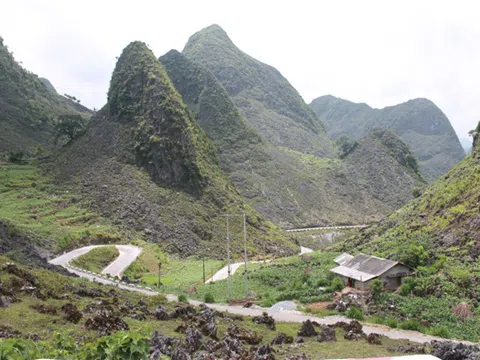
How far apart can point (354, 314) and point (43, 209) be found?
55.5m

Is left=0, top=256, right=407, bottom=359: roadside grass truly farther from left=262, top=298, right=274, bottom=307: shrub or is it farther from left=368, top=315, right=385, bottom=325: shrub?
left=262, top=298, right=274, bottom=307: shrub

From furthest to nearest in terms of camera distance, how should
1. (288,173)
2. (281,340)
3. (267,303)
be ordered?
1. (288,173)
2. (267,303)
3. (281,340)

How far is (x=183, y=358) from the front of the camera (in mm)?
14055

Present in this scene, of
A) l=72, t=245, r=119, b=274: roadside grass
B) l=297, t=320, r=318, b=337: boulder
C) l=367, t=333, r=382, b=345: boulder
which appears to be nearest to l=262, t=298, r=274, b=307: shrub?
l=297, t=320, r=318, b=337: boulder

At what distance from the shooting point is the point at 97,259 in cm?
5509

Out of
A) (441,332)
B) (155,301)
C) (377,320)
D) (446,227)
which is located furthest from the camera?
(446,227)

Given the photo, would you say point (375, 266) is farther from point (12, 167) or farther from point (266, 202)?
point (266, 202)

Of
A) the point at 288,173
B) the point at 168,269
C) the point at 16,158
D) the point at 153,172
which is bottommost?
the point at 168,269

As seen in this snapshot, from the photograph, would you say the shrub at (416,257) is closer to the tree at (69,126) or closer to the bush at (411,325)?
the bush at (411,325)

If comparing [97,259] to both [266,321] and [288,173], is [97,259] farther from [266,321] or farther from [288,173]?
[288,173]

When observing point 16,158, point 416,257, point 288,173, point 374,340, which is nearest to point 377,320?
point 374,340

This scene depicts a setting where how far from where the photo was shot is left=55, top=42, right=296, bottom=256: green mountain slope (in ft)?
250

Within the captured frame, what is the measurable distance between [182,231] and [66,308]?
55726mm

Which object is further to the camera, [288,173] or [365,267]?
[288,173]
